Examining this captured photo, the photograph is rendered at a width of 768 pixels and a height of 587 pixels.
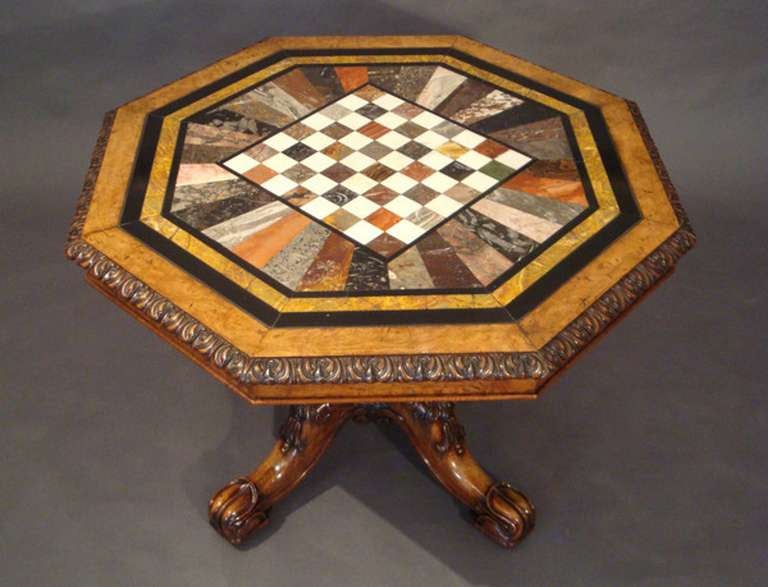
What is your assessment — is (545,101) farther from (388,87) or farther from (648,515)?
(648,515)

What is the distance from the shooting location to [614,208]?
2.28 meters

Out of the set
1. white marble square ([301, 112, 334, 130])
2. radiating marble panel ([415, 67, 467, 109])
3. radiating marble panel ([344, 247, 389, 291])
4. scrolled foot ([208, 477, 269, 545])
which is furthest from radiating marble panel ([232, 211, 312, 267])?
scrolled foot ([208, 477, 269, 545])

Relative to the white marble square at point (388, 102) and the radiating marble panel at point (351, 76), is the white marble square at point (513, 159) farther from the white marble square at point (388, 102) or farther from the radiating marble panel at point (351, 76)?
the radiating marble panel at point (351, 76)

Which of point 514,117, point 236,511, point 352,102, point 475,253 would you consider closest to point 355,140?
point 352,102

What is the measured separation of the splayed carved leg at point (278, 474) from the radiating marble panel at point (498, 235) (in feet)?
1.97

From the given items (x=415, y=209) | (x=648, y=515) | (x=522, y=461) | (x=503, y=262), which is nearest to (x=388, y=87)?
(x=415, y=209)

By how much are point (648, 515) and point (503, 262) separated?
0.88m

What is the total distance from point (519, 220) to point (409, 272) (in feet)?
0.95

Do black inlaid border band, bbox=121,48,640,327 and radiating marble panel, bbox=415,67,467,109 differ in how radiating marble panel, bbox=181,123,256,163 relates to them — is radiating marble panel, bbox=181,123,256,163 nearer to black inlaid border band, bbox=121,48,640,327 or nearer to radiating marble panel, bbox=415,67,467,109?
black inlaid border band, bbox=121,48,640,327

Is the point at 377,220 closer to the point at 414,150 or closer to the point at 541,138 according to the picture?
the point at 414,150

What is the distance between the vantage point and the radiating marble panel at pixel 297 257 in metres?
2.09

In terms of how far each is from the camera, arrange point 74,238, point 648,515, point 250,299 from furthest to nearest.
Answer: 1. point 648,515
2. point 74,238
3. point 250,299

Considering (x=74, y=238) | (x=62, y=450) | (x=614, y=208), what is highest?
(x=614, y=208)

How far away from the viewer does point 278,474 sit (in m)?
2.59
